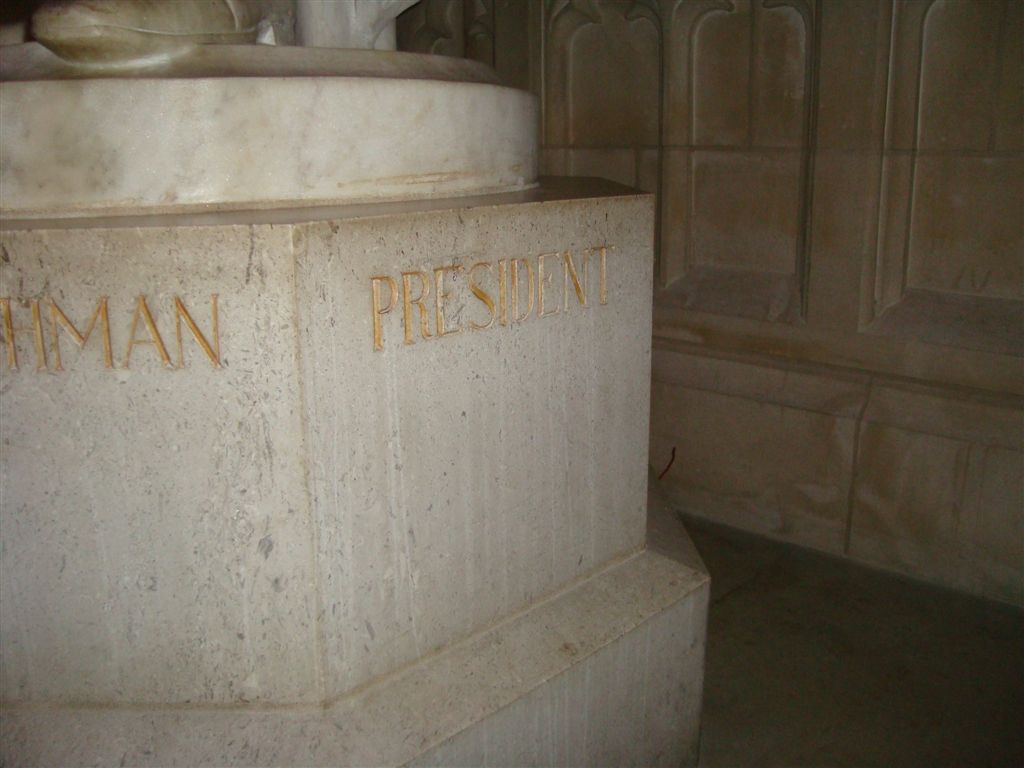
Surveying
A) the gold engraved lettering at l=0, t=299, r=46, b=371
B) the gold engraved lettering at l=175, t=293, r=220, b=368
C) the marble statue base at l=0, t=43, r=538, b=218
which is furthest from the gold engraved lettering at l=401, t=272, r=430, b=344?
the gold engraved lettering at l=0, t=299, r=46, b=371

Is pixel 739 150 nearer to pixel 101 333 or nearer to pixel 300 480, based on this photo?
pixel 300 480

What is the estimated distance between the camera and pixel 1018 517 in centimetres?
304

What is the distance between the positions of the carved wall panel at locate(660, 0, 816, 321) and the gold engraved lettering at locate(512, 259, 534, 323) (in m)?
1.91

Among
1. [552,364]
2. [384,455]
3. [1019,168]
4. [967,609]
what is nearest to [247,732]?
[384,455]

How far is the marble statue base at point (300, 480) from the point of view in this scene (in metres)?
1.55

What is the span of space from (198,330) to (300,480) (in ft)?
1.01

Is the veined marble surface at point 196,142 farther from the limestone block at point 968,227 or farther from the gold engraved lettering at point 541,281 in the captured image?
the limestone block at point 968,227

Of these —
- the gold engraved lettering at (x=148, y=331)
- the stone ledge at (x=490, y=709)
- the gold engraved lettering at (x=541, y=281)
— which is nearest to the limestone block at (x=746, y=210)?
the stone ledge at (x=490, y=709)

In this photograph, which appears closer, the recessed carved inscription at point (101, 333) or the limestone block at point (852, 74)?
the recessed carved inscription at point (101, 333)

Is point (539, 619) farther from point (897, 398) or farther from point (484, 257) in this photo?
point (897, 398)

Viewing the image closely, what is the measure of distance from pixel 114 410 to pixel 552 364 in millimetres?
874

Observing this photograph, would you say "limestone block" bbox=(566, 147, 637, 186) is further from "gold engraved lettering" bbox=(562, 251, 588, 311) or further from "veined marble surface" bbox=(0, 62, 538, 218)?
"veined marble surface" bbox=(0, 62, 538, 218)

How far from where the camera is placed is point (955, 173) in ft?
10.2

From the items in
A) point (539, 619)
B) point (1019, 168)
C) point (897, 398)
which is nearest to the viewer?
point (539, 619)
